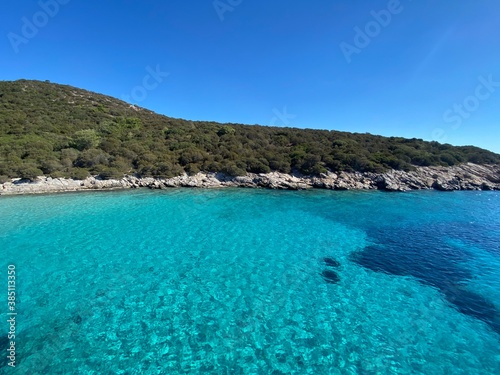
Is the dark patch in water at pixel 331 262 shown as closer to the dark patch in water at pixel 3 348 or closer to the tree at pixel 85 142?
the dark patch in water at pixel 3 348

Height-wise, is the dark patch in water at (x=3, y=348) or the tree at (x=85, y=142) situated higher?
the tree at (x=85, y=142)

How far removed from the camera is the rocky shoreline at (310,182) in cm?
2161

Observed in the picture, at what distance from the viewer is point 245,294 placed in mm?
7832

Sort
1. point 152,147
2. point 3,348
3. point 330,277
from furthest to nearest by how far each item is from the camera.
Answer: point 152,147 → point 330,277 → point 3,348

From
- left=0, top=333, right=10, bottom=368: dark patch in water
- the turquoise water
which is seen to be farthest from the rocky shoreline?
left=0, top=333, right=10, bottom=368: dark patch in water

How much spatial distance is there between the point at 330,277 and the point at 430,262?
5386mm

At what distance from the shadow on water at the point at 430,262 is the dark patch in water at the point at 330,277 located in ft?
6.29

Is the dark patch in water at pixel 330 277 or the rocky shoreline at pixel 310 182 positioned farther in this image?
the rocky shoreline at pixel 310 182

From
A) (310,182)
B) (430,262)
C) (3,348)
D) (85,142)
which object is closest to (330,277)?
(430,262)

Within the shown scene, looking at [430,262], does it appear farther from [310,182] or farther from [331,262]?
[310,182]

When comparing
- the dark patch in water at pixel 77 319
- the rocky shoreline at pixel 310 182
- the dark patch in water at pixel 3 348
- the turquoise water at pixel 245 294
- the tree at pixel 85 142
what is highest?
the tree at pixel 85 142

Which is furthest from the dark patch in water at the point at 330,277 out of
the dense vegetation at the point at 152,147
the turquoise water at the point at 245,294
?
the dense vegetation at the point at 152,147

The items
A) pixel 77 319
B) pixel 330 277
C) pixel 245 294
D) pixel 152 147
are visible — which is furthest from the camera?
pixel 152 147

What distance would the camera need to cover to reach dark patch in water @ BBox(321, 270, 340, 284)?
8850 mm
